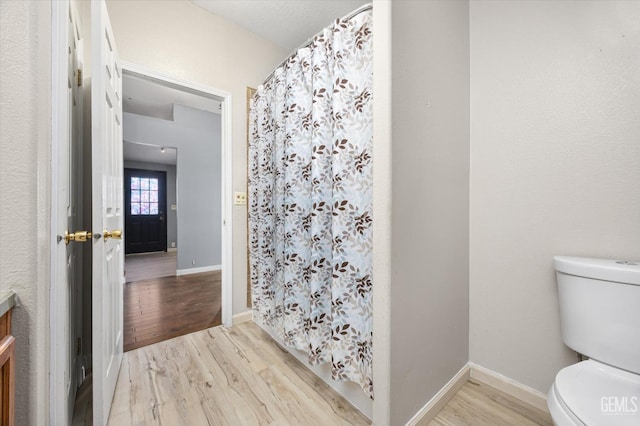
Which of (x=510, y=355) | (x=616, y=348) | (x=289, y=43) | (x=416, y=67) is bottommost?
(x=510, y=355)

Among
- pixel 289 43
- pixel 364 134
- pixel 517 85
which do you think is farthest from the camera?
pixel 289 43

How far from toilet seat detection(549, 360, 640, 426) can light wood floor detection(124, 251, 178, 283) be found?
15.0 feet

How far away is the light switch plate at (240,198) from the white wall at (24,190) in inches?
58.2

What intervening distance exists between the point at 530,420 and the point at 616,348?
537 mm

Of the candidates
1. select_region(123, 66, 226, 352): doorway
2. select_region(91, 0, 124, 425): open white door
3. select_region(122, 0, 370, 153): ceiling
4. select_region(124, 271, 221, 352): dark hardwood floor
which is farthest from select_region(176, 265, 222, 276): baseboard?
select_region(91, 0, 124, 425): open white door

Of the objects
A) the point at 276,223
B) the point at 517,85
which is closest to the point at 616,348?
the point at 517,85

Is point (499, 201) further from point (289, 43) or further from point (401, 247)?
point (289, 43)

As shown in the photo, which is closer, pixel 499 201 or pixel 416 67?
pixel 416 67

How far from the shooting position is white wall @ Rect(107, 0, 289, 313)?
1771 mm

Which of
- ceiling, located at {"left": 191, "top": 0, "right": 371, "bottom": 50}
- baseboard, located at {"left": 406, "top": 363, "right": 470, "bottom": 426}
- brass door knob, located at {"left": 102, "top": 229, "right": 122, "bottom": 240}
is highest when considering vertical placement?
ceiling, located at {"left": 191, "top": 0, "right": 371, "bottom": 50}

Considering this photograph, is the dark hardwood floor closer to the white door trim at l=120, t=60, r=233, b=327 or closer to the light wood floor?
the white door trim at l=120, t=60, r=233, b=327

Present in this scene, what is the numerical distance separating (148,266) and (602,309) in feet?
19.0

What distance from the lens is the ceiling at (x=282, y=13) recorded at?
195cm

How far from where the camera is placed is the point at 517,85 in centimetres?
133
